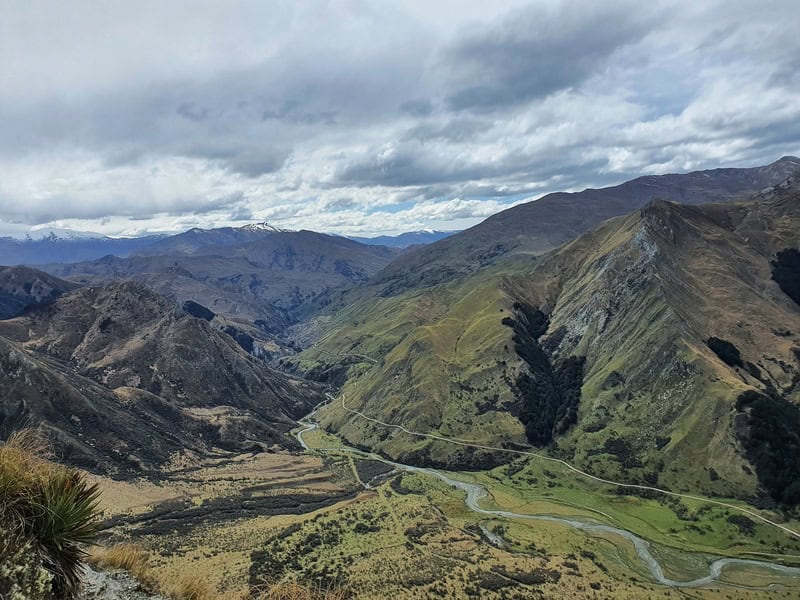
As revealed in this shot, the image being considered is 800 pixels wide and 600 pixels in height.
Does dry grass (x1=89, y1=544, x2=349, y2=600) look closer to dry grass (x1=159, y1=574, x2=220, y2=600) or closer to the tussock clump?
dry grass (x1=159, y1=574, x2=220, y2=600)

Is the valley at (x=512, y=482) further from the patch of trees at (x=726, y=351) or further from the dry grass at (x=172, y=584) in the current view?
the dry grass at (x=172, y=584)

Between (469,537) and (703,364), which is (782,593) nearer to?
(469,537)

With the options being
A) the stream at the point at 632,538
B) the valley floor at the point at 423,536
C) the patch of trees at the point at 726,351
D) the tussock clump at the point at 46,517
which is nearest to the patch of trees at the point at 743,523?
the valley floor at the point at 423,536

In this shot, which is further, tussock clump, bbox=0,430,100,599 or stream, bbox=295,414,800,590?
stream, bbox=295,414,800,590

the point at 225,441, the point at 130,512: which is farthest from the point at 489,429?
the point at 130,512

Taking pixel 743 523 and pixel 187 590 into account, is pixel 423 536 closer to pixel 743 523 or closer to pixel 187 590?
pixel 743 523

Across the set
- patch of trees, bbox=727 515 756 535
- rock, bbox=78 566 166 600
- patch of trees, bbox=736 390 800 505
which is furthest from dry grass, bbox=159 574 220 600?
patch of trees, bbox=736 390 800 505

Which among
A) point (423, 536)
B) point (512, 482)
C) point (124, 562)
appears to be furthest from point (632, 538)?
point (124, 562)
